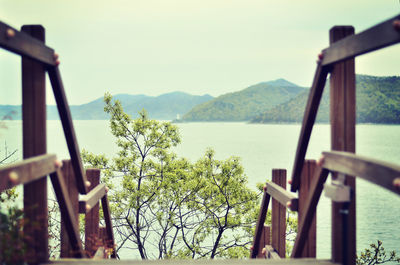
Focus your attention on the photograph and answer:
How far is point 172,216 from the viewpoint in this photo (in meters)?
11.9

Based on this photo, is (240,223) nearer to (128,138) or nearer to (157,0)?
(128,138)

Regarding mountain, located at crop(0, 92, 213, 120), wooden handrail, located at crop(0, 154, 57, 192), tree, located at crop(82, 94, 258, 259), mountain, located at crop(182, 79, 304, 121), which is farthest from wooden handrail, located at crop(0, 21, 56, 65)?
mountain, located at crop(0, 92, 213, 120)

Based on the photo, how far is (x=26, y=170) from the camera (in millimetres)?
1690

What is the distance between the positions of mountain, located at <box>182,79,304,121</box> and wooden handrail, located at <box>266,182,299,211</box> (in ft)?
275

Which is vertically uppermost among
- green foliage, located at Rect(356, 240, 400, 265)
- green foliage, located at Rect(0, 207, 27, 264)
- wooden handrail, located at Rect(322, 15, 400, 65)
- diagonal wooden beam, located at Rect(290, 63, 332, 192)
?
wooden handrail, located at Rect(322, 15, 400, 65)

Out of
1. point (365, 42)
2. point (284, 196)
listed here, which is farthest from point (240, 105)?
point (365, 42)

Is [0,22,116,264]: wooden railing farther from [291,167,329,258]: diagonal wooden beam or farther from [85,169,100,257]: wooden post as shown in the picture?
[291,167,329,258]: diagonal wooden beam

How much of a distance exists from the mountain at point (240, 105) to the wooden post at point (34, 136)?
84.9m

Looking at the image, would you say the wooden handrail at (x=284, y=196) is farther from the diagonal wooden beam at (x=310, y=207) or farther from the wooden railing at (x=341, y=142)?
the diagonal wooden beam at (x=310, y=207)

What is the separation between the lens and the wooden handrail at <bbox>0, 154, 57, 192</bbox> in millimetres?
1556

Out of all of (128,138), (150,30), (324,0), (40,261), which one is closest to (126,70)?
(150,30)

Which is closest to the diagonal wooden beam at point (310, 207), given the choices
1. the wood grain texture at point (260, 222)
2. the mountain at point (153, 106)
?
the wood grain texture at point (260, 222)

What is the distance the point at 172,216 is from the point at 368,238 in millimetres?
21658

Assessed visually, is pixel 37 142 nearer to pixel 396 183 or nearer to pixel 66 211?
pixel 66 211
